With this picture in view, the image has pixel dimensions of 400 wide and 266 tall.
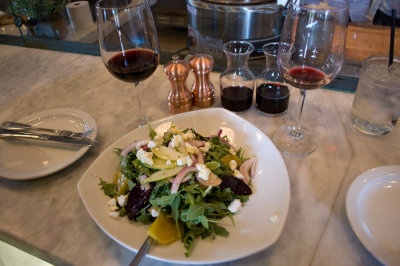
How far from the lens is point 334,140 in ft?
2.51

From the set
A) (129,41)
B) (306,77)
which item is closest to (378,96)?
(306,77)

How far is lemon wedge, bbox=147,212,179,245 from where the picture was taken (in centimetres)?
49

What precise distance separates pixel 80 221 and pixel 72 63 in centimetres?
82

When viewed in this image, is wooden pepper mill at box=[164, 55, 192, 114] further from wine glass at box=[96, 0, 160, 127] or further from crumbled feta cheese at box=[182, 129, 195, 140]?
crumbled feta cheese at box=[182, 129, 195, 140]

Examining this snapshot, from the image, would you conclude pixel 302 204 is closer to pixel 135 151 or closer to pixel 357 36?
pixel 135 151

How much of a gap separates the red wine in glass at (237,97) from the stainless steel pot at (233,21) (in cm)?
36

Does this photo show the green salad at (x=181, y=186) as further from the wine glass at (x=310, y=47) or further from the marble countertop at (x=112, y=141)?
the wine glass at (x=310, y=47)

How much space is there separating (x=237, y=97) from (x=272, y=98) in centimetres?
10

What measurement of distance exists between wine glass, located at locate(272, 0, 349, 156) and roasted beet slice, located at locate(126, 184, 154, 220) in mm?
355

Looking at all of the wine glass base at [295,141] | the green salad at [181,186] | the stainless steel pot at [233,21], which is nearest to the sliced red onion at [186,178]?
the green salad at [181,186]

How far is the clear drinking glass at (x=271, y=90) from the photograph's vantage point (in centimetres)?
83

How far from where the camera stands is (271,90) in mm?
854

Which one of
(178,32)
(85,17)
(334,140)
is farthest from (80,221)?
(178,32)

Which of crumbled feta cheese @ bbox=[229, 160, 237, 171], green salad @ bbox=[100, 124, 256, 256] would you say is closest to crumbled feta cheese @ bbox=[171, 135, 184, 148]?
green salad @ bbox=[100, 124, 256, 256]
